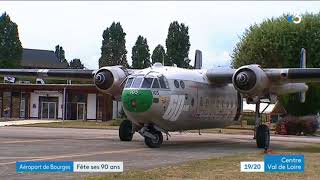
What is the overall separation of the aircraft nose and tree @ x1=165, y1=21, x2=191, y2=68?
6299 cm

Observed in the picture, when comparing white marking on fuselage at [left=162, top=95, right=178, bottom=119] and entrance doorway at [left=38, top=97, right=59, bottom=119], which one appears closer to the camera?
white marking on fuselage at [left=162, top=95, right=178, bottom=119]

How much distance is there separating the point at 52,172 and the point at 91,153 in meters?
5.88

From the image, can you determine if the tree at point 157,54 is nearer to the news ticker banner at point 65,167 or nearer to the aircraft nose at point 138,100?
the aircraft nose at point 138,100

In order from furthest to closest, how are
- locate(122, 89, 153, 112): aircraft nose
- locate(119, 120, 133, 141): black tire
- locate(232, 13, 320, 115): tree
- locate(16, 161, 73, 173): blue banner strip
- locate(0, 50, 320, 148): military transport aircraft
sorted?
1. locate(232, 13, 320, 115): tree
2. locate(119, 120, 133, 141): black tire
3. locate(0, 50, 320, 148): military transport aircraft
4. locate(122, 89, 153, 112): aircraft nose
5. locate(16, 161, 73, 173): blue banner strip

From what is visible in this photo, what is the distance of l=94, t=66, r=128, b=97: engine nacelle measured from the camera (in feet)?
84.3

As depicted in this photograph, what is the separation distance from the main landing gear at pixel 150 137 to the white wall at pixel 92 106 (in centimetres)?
3953

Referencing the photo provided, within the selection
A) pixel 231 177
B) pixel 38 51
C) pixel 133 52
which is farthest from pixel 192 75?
pixel 38 51

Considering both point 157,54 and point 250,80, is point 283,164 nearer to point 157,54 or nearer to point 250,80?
point 250,80

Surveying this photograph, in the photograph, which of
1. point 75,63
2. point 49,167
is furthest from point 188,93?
point 75,63

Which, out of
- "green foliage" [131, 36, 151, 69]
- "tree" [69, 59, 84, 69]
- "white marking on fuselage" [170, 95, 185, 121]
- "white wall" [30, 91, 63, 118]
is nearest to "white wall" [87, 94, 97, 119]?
"white wall" [30, 91, 63, 118]

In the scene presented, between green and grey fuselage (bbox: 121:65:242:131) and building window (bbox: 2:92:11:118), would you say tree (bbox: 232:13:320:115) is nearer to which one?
building window (bbox: 2:92:11:118)

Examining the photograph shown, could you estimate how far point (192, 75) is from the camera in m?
24.0

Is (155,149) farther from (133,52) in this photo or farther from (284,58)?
(133,52)

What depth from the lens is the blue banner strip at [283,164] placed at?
12.3 m
